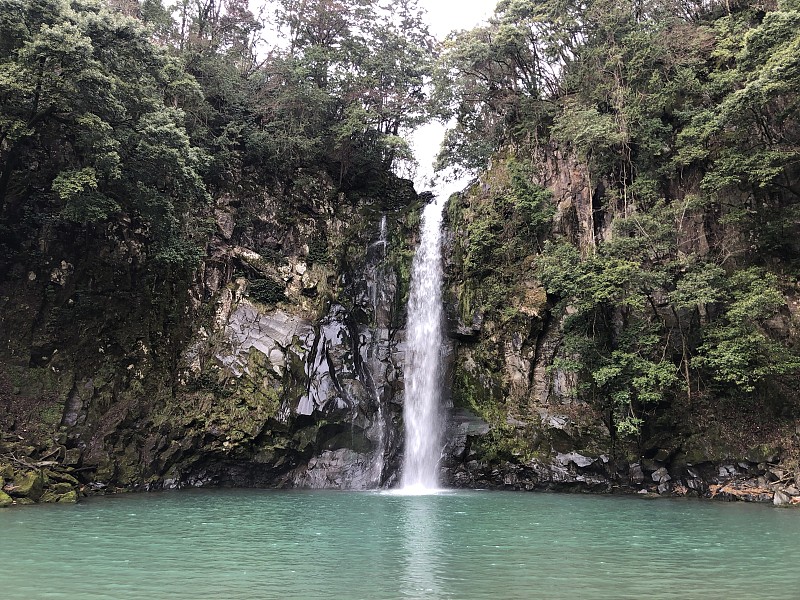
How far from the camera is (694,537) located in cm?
947

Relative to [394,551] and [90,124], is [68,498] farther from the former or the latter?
[394,551]

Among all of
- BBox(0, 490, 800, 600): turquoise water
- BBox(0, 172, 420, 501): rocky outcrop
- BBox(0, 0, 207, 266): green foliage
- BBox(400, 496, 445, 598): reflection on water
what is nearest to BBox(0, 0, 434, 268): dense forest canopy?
BBox(0, 0, 207, 266): green foliage

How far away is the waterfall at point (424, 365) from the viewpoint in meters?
19.7

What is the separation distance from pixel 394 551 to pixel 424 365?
42.2 feet

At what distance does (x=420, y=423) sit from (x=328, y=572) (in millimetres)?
13574

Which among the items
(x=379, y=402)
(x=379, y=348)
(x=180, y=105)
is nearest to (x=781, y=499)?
(x=379, y=402)

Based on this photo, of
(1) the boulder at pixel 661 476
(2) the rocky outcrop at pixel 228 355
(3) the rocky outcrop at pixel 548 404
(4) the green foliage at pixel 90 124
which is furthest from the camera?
(1) the boulder at pixel 661 476

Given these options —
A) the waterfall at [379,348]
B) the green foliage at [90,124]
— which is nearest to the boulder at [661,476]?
the waterfall at [379,348]

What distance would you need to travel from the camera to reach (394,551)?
8.16m

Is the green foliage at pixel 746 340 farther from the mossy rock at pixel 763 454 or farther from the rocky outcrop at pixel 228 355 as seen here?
the rocky outcrop at pixel 228 355

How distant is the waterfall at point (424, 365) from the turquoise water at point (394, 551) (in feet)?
19.5

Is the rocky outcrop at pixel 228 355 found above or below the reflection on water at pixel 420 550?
above

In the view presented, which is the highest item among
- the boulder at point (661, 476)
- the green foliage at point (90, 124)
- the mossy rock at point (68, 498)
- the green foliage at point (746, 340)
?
the green foliage at point (90, 124)

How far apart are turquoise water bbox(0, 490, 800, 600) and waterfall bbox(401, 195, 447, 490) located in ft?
19.5
